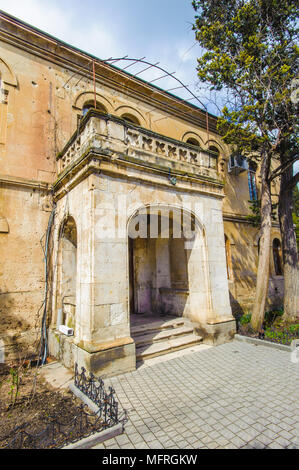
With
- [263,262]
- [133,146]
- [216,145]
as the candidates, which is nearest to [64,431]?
[133,146]

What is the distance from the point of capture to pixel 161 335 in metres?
6.82

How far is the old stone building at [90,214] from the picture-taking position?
17.0ft

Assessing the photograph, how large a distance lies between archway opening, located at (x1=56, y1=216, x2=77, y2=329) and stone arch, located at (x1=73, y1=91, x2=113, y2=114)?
425 centimetres

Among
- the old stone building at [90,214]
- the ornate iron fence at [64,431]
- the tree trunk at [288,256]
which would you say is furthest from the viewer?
the tree trunk at [288,256]

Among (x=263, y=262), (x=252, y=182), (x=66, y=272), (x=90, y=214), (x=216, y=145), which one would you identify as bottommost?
(x=66, y=272)

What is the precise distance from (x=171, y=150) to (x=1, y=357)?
6934mm

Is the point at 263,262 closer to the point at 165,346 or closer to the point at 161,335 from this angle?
the point at 161,335

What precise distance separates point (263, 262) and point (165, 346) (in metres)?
4.18

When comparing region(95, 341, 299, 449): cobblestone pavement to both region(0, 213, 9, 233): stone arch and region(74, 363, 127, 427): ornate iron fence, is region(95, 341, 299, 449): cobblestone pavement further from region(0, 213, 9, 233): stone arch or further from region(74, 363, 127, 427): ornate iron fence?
region(0, 213, 9, 233): stone arch

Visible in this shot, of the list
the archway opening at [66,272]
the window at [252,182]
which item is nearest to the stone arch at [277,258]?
the window at [252,182]

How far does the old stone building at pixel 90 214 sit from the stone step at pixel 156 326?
0.05m

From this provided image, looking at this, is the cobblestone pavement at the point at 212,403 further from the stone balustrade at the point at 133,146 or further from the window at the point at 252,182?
the window at the point at 252,182
